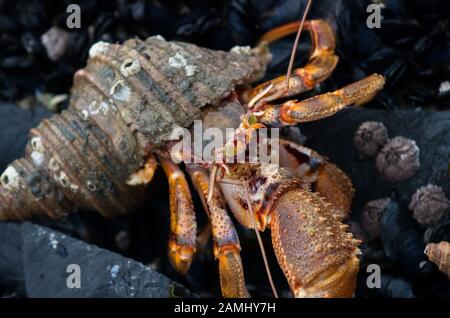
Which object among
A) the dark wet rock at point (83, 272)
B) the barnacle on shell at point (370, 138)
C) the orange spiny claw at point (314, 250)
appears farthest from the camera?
the barnacle on shell at point (370, 138)

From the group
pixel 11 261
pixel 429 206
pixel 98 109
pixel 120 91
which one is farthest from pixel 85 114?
pixel 429 206

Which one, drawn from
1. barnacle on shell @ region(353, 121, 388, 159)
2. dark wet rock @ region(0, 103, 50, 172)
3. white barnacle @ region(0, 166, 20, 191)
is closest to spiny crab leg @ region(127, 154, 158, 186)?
white barnacle @ region(0, 166, 20, 191)

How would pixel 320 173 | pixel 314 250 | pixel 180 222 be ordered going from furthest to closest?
pixel 320 173
pixel 180 222
pixel 314 250

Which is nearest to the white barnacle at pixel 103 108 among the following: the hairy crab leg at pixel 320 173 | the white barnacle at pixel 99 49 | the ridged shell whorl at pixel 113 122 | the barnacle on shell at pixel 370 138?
the ridged shell whorl at pixel 113 122

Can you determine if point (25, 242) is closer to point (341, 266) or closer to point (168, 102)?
point (168, 102)

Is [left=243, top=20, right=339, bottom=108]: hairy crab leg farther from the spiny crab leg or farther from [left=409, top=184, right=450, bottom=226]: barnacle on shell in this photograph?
[left=409, top=184, right=450, bottom=226]: barnacle on shell

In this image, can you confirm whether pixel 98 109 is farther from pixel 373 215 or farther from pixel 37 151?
pixel 373 215

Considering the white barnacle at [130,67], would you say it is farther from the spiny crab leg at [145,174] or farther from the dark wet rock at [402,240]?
the dark wet rock at [402,240]
